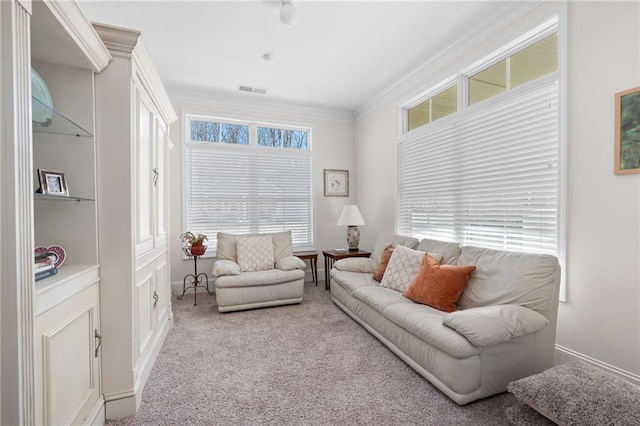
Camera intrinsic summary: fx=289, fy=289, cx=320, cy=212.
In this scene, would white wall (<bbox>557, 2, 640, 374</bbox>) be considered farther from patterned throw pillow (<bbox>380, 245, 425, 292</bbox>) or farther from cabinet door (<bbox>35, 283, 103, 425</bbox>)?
cabinet door (<bbox>35, 283, 103, 425</bbox>)

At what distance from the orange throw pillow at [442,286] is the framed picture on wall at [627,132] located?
3.70 ft

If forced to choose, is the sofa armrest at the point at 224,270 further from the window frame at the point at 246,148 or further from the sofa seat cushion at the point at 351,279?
the sofa seat cushion at the point at 351,279

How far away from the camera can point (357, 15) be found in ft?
8.32

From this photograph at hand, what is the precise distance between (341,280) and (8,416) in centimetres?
265

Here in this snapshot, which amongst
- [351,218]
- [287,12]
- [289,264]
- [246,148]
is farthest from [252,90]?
[289,264]

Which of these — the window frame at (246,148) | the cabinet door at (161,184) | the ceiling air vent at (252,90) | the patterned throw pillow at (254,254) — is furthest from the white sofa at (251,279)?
the ceiling air vent at (252,90)

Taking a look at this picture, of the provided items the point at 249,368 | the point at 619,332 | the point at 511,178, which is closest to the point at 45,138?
the point at 249,368

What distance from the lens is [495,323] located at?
173cm

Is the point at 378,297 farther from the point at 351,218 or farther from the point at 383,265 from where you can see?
the point at 351,218

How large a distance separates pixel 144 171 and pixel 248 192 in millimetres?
2539

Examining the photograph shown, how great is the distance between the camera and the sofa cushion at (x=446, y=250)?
2.69 metres

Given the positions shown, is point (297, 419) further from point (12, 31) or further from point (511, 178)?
point (511, 178)

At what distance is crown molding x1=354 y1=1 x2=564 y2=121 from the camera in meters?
2.35

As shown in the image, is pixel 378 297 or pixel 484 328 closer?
pixel 484 328
